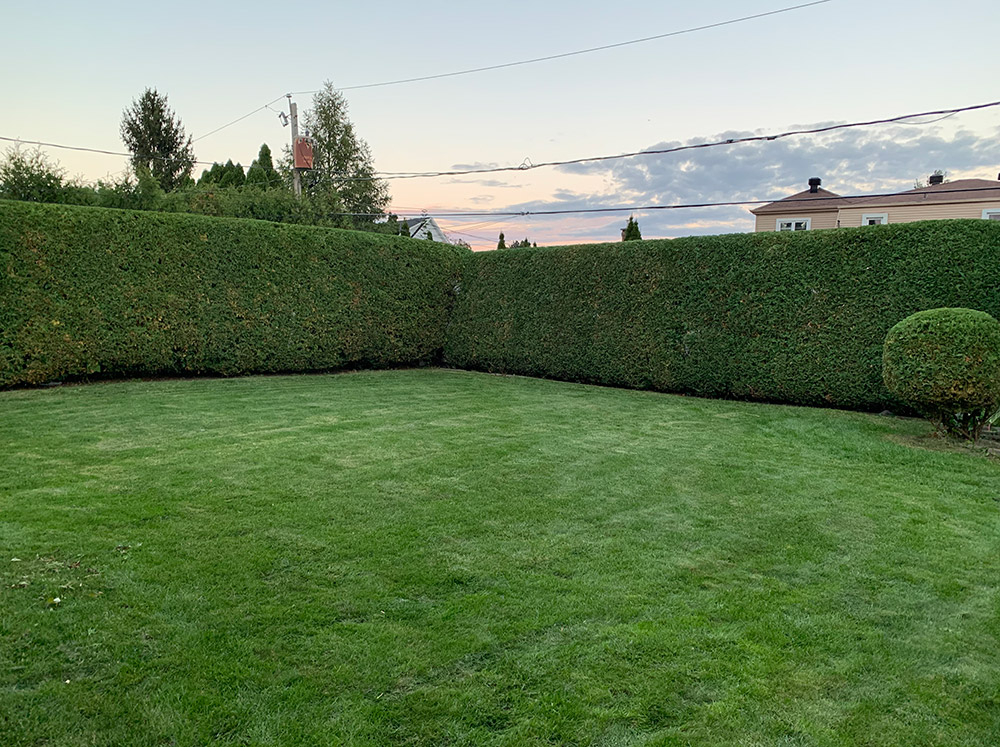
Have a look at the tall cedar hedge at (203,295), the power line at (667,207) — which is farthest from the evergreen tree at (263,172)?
the tall cedar hedge at (203,295)

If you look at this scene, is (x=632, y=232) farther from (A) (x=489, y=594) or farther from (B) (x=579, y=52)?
(A) (x=489, y=594)

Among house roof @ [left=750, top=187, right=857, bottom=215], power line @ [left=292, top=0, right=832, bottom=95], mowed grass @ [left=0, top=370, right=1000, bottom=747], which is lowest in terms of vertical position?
mowed grass @ [left=0, top=370, right=1000, bottom=747]

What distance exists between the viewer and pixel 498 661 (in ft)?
7.41

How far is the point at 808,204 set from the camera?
22.6 meters

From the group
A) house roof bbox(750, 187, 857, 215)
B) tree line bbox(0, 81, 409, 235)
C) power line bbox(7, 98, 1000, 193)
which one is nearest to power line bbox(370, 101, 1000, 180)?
power line bbox(7, 98, 1000, 193)

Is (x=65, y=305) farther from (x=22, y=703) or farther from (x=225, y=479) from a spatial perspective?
(x=22, y=703)

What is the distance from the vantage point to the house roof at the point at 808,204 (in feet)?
72.1

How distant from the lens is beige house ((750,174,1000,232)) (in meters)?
19.6

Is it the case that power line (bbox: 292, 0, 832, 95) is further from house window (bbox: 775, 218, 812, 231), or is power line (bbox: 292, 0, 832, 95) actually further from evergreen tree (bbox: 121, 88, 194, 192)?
evergreen tree (bbox: 121, 88, 194, 192)

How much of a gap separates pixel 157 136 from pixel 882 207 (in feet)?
104

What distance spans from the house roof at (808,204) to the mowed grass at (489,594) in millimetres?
19172

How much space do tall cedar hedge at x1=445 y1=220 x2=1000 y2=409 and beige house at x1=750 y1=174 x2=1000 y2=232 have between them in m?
11.0

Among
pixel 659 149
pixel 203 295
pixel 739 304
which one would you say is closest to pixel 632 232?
pixel 659 149

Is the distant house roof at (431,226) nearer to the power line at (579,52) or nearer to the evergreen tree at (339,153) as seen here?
the evergreen tree at (339,153)
